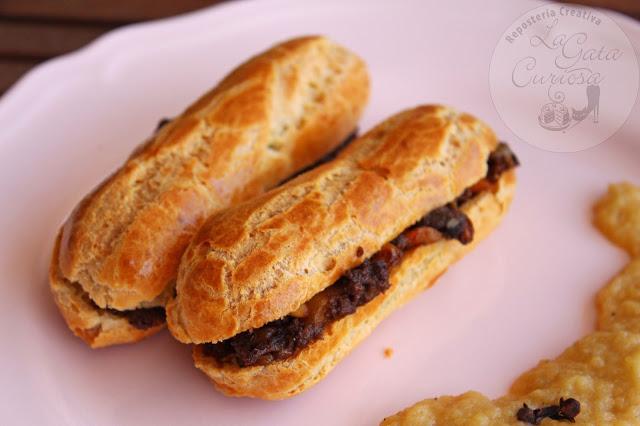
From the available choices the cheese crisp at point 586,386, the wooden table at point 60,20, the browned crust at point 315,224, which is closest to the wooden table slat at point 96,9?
the wooden table at point 60,20

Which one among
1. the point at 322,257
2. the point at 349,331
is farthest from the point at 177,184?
the point at 349,331

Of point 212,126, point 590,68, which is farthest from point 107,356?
point 590,68

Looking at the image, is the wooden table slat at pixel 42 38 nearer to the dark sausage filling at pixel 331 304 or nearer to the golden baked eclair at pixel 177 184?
the golden baked eclair at pixel 177 184

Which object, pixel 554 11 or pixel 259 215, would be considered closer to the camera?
pixel 259 215

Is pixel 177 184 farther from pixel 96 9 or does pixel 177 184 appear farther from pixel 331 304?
pixel 96 9

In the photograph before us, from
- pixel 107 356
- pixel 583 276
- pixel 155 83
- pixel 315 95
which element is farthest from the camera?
pixel 155 83

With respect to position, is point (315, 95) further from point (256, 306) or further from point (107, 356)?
point (107, 356)

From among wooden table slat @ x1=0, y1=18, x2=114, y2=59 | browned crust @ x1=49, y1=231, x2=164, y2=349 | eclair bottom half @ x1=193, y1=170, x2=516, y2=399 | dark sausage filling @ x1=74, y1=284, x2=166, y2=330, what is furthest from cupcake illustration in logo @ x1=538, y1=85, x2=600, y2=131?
wooden table slat @ x1=0, y1=18, x2=114, y2=59
